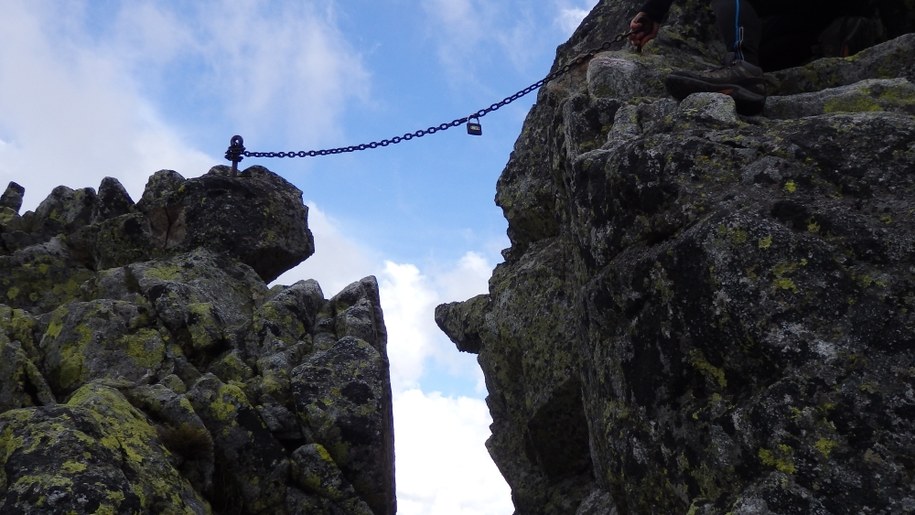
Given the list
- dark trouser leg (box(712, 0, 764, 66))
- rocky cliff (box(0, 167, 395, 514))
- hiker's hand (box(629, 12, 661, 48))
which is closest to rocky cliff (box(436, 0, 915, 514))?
dark trouser leg (box(712, 0, 764, 66))

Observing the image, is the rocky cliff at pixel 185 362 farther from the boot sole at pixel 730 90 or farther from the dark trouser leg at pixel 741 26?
the dark trouser leg at pixel 741 26

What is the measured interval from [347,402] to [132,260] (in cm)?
831

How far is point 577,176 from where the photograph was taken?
1062 centimetres

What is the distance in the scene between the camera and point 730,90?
11.1m

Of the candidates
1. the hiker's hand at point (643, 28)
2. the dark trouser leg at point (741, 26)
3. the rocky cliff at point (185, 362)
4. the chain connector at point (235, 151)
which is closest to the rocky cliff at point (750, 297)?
the dark trouser leg at point (741, 26)

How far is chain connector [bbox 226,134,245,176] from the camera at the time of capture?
20.0m

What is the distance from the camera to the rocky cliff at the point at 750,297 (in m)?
7.08

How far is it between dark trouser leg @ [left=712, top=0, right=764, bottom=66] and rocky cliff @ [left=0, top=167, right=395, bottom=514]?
7711 mm

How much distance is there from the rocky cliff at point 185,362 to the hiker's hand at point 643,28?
7.15 metres

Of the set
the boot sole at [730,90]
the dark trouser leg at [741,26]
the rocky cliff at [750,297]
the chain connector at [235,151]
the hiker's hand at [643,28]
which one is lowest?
the rocky cliff at [750,297]

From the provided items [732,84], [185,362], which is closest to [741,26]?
[732,84]

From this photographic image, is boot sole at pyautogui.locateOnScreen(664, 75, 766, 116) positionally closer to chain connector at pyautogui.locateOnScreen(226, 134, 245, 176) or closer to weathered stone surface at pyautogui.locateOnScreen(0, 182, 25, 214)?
chain connector at pyautogui.locateOnScreen(226, 134, 245, 176)

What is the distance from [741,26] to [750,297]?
6.19m

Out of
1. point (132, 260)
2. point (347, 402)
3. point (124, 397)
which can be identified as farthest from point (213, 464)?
point (132, 260)
